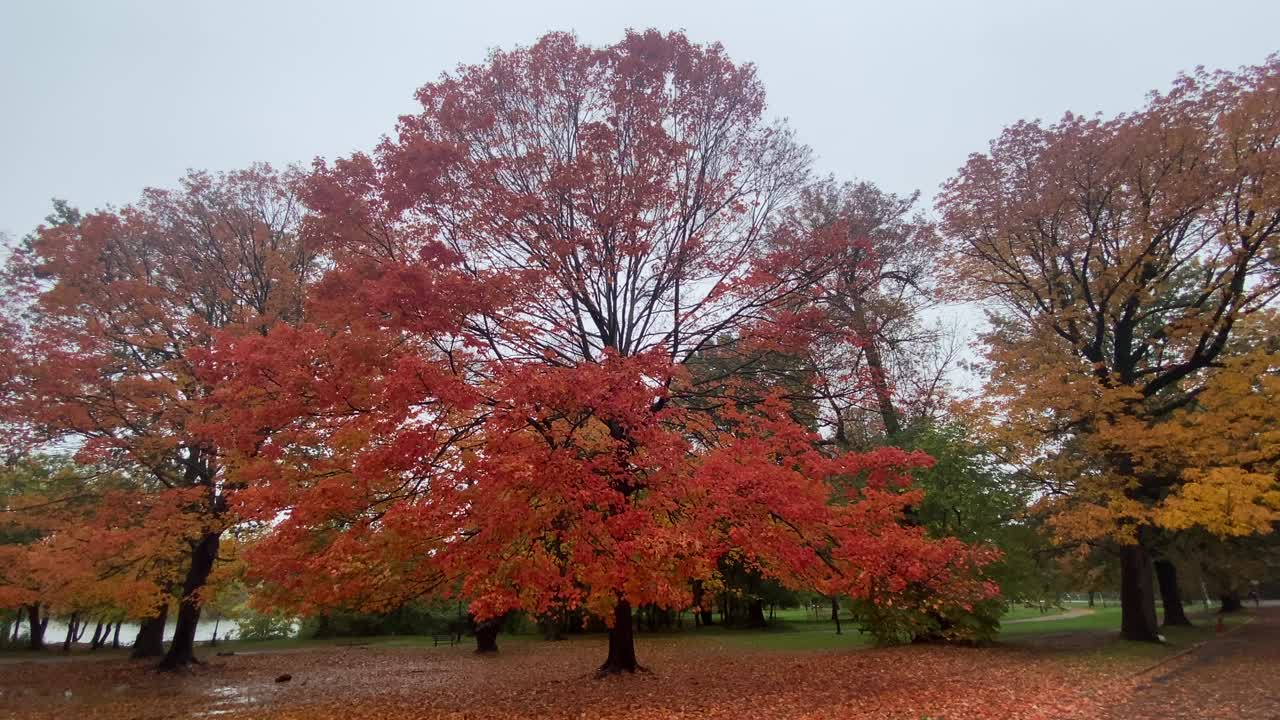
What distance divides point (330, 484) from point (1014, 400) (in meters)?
15.2

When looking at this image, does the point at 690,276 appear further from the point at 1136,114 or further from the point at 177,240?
the point at 177,240

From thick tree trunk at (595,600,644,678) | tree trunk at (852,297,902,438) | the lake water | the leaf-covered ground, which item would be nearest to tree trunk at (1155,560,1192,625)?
the leaf-covered ground

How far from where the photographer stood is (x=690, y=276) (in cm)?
1246

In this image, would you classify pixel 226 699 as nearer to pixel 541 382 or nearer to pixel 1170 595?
pixel 541 382

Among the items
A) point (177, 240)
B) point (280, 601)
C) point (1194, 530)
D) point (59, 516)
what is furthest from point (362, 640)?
point (1194, 530)

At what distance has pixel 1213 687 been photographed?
1038 centimetres

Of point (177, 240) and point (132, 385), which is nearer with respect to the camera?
point (132, 385)

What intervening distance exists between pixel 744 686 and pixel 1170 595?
22.2 m

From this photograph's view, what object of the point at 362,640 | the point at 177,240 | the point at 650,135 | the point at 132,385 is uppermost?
the point at 177,240

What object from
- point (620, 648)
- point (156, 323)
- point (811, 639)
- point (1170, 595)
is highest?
point (156, 323)

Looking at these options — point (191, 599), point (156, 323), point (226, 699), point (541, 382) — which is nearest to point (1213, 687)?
point (541, 382)

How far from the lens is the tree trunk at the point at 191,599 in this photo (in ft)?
53.2

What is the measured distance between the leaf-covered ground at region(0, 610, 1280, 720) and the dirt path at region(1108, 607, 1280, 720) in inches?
1.2

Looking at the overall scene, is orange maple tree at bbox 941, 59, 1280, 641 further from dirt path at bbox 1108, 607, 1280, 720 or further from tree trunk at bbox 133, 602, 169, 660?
tree trunk at bbox 133, 602, 169, 660
